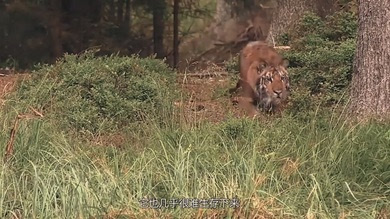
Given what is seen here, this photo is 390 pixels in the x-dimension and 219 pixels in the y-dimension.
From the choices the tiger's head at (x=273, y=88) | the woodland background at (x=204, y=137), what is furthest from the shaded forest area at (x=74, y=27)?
the tiger's head at (x=273, y=88)

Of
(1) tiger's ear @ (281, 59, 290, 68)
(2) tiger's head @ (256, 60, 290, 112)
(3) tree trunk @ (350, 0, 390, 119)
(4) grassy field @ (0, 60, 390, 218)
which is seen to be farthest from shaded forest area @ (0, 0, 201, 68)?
(4) grassy field @ (0, 60, 390, 218)

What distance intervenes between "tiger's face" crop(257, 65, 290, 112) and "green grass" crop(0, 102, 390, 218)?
5.74 feet

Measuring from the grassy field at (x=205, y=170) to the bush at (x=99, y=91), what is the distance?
0.86m

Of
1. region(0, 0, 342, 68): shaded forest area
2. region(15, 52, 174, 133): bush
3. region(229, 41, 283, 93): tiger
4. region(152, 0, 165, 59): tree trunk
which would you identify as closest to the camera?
region(15, 52, 174, 133): bush

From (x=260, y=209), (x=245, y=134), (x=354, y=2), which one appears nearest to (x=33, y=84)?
(x=245, y=134)

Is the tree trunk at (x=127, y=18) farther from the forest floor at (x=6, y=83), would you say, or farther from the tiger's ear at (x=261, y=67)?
the tiger's ear at (x=261, y=67)

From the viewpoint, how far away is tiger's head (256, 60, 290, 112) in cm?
880

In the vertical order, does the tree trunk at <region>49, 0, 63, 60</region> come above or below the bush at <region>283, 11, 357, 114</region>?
below

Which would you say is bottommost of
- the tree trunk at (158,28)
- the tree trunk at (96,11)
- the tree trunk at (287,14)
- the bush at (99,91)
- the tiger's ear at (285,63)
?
the tree trunk at (158,28)

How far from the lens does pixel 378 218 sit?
18.6 ft

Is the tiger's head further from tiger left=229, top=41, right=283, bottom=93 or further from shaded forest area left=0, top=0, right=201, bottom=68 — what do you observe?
shaded forest area left=0, top=0, right=201, bottom=68

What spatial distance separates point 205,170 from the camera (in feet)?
19.4

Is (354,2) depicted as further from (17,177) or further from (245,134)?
(17,177)

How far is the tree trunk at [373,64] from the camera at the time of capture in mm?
7727
